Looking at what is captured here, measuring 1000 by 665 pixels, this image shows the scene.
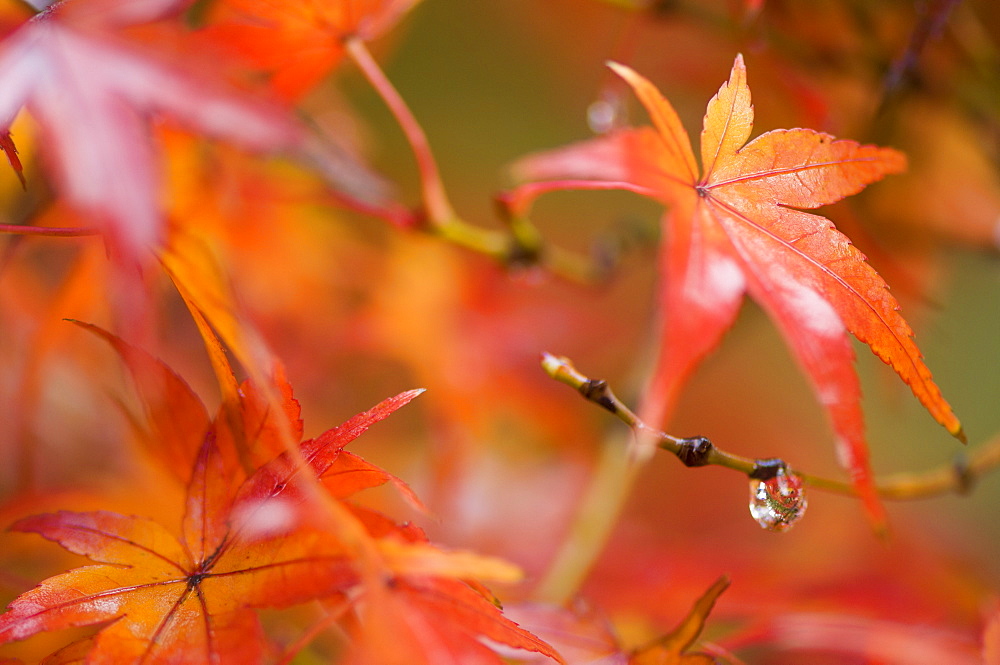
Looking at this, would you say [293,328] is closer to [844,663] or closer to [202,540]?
[202,540]

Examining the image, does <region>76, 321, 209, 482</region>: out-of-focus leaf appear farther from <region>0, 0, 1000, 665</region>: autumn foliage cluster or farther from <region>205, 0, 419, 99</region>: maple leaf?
<region>205, 0, 419, 99</region>: maple leaf

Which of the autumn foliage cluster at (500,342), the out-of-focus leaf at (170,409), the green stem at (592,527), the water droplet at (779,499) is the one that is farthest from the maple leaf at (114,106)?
the green stem at (592,527)

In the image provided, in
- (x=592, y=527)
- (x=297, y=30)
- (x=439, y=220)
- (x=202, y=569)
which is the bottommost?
(x=592, y=527)

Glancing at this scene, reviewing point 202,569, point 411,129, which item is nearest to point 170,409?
point 202,569

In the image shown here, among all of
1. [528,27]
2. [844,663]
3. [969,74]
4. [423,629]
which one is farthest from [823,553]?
[528,27]

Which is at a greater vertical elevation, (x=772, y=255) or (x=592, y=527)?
(x=772, y=255)

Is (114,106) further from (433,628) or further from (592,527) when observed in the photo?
(592,527)
